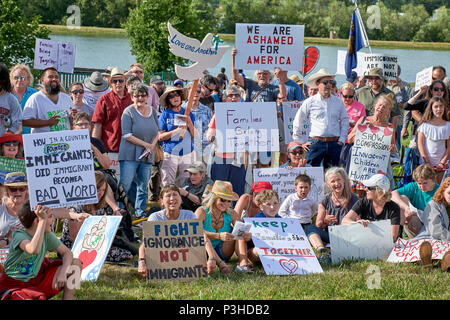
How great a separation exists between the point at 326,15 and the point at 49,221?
113 ft

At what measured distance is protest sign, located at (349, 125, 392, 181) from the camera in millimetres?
10539

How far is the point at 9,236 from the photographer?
7.97 m

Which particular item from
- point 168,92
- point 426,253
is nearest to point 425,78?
point 168,92

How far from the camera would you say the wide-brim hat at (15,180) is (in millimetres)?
7730

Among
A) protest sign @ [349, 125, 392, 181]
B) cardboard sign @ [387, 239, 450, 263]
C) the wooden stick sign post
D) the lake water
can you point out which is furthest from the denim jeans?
the lake water

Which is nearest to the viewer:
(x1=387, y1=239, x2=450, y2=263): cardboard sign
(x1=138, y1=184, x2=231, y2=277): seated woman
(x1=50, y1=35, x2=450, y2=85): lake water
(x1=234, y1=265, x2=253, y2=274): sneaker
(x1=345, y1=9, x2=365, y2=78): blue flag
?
(x1=138, y1=184, x2=231, y2=277): seated woman

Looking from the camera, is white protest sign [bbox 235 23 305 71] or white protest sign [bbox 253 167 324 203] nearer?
white protest sign [bbox 253 167 324 203]

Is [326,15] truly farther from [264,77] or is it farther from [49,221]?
[49,221]

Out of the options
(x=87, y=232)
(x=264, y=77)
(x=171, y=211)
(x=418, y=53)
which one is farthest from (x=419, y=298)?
(x=418, y=53)

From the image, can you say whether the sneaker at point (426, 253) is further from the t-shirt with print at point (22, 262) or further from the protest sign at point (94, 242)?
the t-shirt with print at point (22, 262)

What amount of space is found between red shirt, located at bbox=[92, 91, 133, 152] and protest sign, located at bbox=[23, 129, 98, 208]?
267 centimetres

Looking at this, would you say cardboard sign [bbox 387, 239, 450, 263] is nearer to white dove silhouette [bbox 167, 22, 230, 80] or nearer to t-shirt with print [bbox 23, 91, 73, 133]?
white dove silhouette [bbox 167, 22, 230, 80]

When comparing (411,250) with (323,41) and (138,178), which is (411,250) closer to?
(138,178)

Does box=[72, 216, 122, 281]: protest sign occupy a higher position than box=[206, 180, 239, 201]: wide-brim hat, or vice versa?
box=[206, 180, 239, 201]: wide-brim hat
